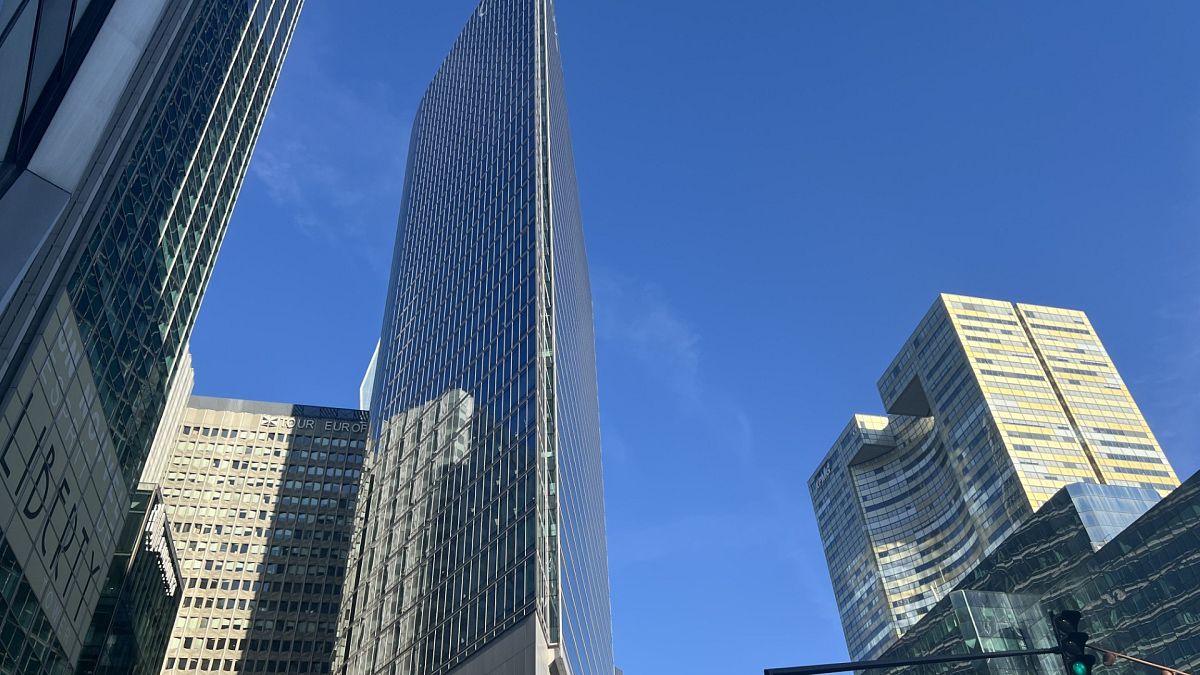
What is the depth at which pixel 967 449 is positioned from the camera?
502 feet

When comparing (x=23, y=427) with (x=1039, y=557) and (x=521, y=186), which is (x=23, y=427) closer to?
(x=521, y=186)

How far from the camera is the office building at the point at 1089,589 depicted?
73.6m

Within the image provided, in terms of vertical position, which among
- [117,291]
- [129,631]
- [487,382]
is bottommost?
[129,631]

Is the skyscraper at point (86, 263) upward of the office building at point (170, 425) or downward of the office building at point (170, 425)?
downward

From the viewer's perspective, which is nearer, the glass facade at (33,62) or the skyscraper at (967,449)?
the glass facade at (33,62)

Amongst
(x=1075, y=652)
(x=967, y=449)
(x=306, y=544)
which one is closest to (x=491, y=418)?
(x=1075, y=652)

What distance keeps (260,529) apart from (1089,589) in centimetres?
11804

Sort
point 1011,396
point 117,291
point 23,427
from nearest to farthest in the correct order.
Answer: point 23,427 → point 117,291 → point 1011,396

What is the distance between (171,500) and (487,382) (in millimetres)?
85027

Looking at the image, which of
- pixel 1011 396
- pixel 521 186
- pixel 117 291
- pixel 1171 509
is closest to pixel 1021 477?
pixel 1011 396

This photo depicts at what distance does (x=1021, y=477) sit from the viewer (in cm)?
13788

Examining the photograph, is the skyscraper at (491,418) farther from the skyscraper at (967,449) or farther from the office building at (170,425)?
the skyscraper at (967,449)

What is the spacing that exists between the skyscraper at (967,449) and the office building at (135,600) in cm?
11037

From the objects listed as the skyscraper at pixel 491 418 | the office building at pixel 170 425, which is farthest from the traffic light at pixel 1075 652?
the office building at pixel 170 425
